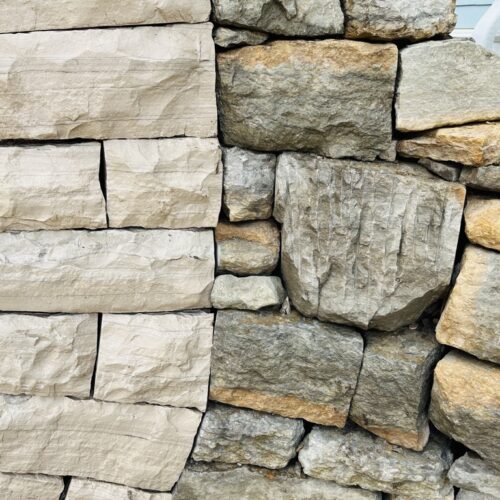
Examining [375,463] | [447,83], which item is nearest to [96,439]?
[375,463]

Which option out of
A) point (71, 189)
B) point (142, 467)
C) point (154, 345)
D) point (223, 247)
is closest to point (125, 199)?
point (71, 189)

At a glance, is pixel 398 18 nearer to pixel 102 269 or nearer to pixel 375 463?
pixel 102 269

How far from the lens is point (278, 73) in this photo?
1768 mm

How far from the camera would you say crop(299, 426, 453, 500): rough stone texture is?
195cm

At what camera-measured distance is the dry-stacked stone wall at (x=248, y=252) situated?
5.78 feet

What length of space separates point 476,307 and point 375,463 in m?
0.65

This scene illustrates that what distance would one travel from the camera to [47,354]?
78.7 inches

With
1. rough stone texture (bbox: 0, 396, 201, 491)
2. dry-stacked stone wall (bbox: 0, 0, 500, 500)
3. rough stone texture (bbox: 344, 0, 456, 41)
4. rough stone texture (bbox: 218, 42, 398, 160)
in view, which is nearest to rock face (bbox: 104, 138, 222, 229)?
dry-stacked stone wall (bbox: 0, 0, 500, 500)

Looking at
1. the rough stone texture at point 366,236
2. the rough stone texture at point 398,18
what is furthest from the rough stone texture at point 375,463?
the rough stone texture at point 398,18

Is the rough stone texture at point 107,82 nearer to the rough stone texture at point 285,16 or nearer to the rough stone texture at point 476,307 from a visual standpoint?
the rough stone texture at point 285,16

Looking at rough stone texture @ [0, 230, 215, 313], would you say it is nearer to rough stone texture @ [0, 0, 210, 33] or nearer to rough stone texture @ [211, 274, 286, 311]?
rough stone texture @ [211, 274, 286, 311]

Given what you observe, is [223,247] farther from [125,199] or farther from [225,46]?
[225,46]

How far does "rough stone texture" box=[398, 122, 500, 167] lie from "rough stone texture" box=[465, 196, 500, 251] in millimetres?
124

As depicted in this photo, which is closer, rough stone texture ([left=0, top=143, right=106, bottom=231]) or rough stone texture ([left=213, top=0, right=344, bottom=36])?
rough stone texture ([left=213, top=0, right=344, bottom=36])
